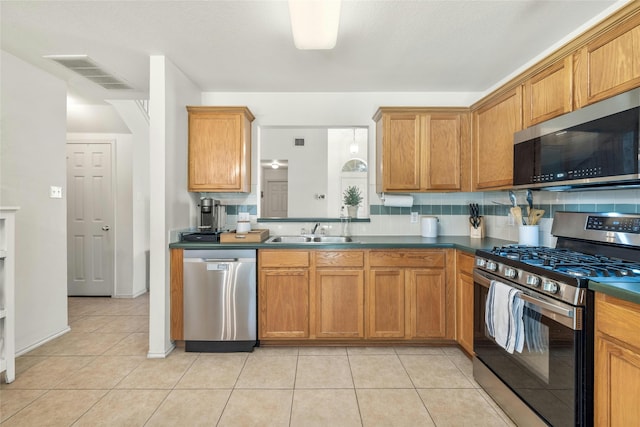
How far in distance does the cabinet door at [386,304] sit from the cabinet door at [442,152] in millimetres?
946

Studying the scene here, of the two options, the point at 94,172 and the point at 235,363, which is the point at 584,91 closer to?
the point at 235,363

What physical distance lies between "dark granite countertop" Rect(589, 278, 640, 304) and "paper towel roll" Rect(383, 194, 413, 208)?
A: 2025mm

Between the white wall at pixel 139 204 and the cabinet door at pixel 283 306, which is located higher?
the white wall at pixel 139 204

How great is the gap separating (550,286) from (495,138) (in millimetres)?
1546

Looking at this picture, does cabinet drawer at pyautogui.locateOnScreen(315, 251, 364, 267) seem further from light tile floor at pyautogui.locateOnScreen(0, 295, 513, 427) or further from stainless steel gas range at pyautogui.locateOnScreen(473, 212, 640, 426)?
stainless steel gas range at pyautogui.locateOnScreen(473, 212, 640, 426)

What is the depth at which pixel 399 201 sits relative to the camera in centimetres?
337

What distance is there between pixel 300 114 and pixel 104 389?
2835 millimetres

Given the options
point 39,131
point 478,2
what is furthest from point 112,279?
point 478,2

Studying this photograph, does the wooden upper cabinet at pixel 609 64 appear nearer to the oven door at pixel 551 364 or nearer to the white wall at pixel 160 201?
the oven door at pixel 551 364

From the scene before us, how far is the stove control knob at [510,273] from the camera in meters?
1.83

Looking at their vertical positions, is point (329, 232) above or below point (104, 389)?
above

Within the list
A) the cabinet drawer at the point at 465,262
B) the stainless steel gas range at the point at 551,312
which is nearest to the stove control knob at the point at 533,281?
the stainless steel gas range at the point at 551,312

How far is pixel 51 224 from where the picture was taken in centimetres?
299

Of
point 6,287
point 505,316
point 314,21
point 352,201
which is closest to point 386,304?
point 505,316
